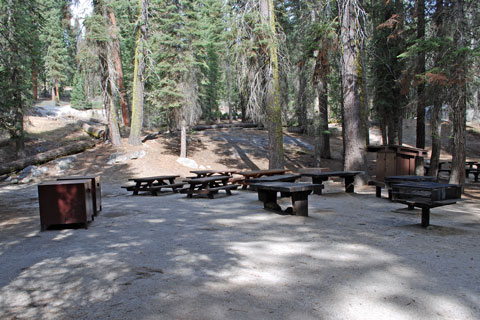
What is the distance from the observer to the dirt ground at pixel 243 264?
2.99 metres

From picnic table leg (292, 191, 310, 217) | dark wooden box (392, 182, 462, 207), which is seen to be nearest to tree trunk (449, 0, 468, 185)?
dark wooden box (392, 182, 462, 207)

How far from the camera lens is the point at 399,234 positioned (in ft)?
18.9

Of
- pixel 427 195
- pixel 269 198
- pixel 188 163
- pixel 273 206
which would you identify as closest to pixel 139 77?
pixel 188 163

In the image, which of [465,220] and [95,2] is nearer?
[465,220]

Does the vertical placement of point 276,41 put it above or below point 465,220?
above

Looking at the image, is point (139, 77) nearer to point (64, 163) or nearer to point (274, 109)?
point (64, 163)

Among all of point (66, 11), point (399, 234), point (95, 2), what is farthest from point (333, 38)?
point (66, 11)

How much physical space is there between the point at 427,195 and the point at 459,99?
673 cm

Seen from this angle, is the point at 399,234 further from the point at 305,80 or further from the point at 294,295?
the point at 305,80

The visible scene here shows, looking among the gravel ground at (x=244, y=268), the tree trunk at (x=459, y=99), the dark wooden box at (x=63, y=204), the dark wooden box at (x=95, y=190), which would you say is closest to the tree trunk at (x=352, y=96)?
the tree trunk at (x=459, y=99)

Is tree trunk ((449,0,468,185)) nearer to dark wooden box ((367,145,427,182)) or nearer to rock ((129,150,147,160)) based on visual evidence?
dark wooden box ((367,145,427,182))

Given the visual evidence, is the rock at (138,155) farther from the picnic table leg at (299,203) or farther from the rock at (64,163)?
the picnic table leg at (299,203)

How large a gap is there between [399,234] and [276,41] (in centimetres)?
989

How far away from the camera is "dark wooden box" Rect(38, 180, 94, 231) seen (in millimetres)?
6168
